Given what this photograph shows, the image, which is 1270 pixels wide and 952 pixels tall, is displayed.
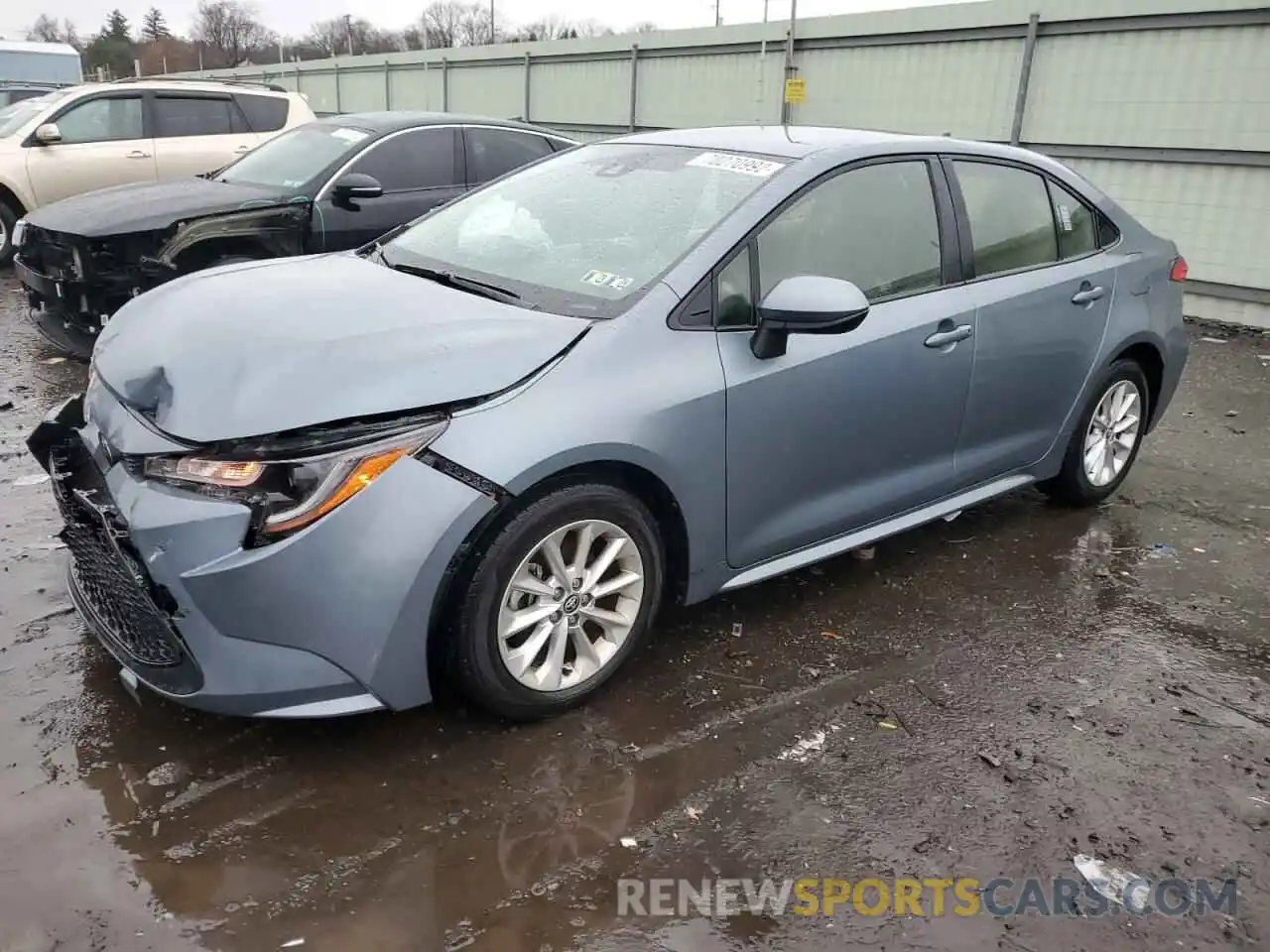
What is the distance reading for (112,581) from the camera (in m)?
2.66

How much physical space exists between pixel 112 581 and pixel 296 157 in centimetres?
500

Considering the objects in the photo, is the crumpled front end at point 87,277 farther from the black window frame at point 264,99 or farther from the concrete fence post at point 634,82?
the concrete fence post at point 634,82

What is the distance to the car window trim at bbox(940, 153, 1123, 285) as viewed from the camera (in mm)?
3797

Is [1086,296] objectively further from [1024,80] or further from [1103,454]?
[1024,80]

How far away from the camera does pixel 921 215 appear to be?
3.70 m

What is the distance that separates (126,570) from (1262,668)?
12.1 ft

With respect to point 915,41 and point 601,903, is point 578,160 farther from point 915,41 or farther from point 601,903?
point 915,41

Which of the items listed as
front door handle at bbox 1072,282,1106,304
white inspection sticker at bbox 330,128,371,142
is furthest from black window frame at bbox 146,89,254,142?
front door handle at bbox 1072,282,1106,304


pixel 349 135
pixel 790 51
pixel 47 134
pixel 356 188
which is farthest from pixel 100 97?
pixel 790 51

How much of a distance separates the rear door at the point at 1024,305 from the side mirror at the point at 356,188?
10.6 feet

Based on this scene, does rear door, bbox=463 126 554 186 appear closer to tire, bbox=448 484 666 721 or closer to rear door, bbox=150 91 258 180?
rear door, bbox=150 91 258 180

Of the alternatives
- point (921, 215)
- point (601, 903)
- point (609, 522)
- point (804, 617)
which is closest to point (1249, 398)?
point (921, 215)

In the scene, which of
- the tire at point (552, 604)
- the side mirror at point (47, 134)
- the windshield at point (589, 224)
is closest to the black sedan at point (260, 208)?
the windshield at point (589, 224)

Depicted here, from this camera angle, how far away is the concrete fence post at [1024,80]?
9.62m
